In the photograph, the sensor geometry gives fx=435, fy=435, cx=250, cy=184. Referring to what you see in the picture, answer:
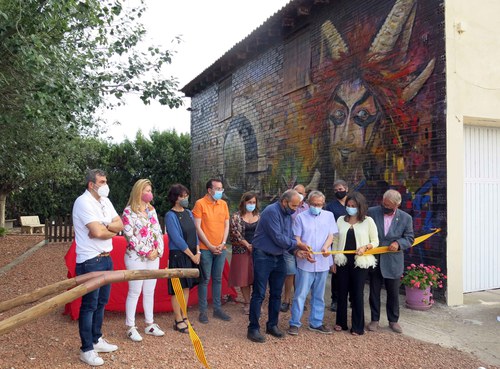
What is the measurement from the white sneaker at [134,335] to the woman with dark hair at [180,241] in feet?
1.79

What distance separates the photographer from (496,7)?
7250 millimetres

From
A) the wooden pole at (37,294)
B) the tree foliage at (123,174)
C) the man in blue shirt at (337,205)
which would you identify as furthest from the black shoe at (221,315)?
the tree foliage at (123,174)

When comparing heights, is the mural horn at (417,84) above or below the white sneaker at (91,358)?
above

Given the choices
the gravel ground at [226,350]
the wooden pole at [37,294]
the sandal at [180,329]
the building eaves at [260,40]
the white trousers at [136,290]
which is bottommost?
the gravel ground at [226,350]

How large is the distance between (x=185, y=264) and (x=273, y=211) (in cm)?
131

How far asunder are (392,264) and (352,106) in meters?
3.95

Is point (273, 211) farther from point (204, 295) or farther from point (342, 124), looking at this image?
point (342, 124)

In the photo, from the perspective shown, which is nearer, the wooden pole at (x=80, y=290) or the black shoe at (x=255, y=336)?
the wooden pole at (x=80, y=290)

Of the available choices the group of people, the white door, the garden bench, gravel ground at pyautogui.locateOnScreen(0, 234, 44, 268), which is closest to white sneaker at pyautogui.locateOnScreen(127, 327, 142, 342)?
the group of people

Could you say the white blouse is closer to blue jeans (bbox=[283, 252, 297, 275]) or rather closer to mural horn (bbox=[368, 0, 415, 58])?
blue jeans (bbox=[283, 252, 297, 275])

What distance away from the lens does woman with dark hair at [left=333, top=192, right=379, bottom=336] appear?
5426mm

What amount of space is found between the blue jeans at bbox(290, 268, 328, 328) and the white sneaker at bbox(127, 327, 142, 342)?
6.07ft

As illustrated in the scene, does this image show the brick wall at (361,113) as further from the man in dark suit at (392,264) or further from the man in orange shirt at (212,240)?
the man in orange shirt at (212,240)

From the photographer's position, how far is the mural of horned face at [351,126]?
820 centimetres
